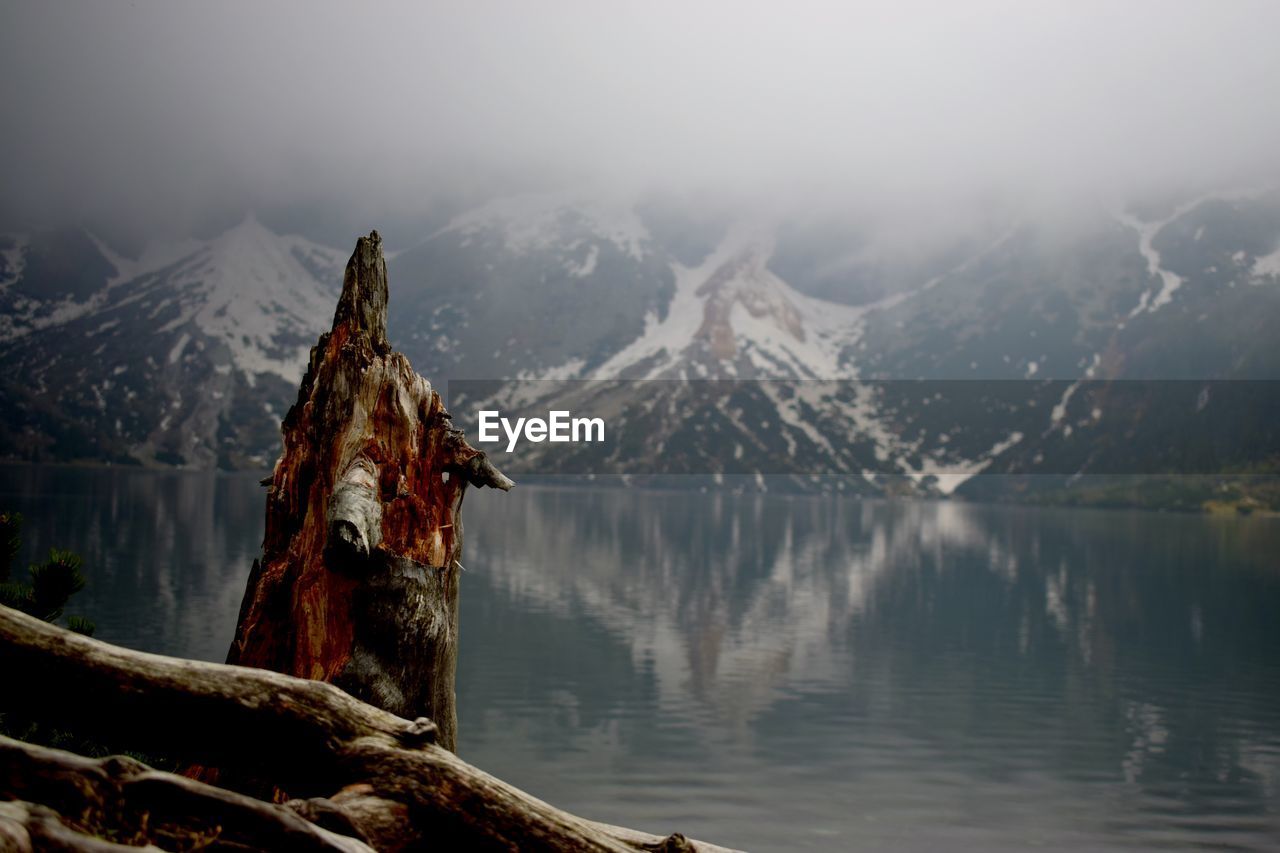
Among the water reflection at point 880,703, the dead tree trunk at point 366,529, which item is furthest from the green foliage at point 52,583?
the water reflection at point 880,703

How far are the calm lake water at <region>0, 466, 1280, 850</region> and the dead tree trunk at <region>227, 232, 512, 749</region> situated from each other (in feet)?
83.7

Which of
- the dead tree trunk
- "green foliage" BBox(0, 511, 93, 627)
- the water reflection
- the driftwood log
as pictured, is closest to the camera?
the driftwood log

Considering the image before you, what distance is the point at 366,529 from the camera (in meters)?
8.65

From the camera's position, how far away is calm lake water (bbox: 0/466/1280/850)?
3728cm

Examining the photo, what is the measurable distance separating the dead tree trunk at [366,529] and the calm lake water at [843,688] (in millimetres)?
25520

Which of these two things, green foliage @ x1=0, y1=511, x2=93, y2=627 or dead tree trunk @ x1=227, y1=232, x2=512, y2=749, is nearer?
dead tree trunk @ x1=227, y1=232, x2=512, y2=749

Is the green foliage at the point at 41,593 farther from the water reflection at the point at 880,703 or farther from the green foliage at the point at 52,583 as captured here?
the water reflection at the point at 880,703

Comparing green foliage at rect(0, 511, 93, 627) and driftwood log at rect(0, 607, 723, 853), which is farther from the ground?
green foliage at rect(0, 511, 93, 627)

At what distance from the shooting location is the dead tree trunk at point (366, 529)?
9125 millimetres

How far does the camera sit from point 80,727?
696 cm

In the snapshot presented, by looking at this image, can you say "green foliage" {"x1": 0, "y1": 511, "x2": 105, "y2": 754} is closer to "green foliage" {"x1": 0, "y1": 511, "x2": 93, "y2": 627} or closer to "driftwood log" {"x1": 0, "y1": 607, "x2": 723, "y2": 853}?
"green foliage" {"x1": 0, "y1": 511, "x2": 93, "y2": 627}

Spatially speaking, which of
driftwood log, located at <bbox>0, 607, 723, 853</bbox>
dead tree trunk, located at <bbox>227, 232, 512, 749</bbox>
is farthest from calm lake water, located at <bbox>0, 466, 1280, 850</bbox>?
driftwood log, located at <bbox>0, 607, 723, 853</bbox>

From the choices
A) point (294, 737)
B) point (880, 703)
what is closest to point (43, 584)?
point (294, 737)

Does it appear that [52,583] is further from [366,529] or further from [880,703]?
[880,703]
